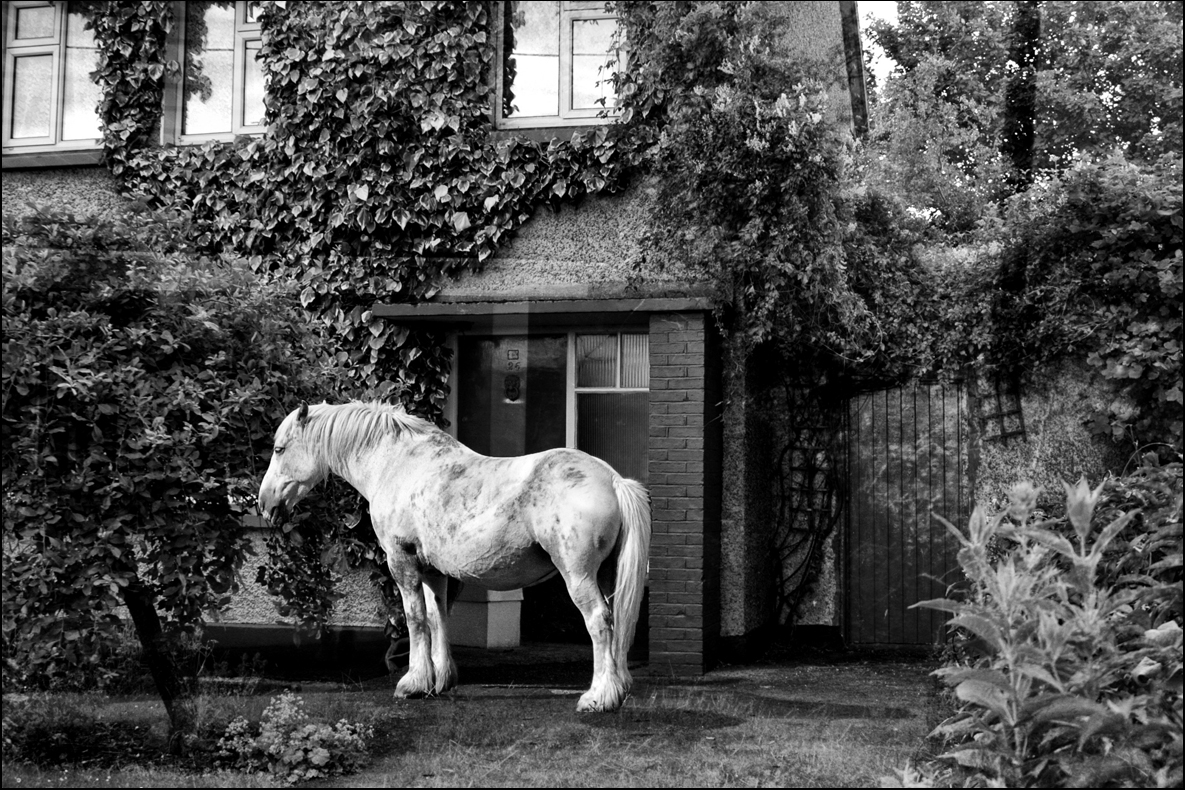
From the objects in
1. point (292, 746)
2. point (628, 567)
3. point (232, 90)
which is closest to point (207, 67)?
point (232, 90)

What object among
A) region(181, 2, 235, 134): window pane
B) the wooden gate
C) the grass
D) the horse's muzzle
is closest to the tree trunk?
the grass

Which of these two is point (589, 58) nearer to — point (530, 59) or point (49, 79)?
point (530, 59)

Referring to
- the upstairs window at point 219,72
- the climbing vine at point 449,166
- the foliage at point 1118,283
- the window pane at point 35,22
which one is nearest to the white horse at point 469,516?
the climbing vine at point 449,166

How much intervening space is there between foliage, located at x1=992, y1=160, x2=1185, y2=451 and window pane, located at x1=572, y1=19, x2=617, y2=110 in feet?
11.6

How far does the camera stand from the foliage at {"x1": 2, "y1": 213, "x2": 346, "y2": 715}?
555cm

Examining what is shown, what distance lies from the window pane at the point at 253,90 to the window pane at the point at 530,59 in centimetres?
226

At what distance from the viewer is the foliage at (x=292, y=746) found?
17.3 feet

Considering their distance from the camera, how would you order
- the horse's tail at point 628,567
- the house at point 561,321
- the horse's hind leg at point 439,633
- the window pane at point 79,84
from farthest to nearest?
the window pane at point 79,84, the house at point 561,321, the horse's hind leg at point 439,633, the horse's tail at point 628,567

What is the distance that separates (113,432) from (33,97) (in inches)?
243

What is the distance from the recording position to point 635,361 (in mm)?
9742

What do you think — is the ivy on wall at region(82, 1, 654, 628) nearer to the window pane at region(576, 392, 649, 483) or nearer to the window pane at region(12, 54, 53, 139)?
the window pane at region(576, 392, 649, 483)

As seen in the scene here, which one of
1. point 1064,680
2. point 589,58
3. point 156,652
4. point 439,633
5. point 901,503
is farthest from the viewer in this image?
point 901,503

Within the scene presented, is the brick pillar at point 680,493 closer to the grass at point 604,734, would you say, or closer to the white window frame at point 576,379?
the grass at point 604,734

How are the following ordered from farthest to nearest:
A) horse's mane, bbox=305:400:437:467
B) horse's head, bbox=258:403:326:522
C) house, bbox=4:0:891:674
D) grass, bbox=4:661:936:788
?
house, bbox=4:0:891:674 < horse's mane, bbox=305:400:437:467 < horse's head, bbox=258:403:326:522 < grass, bbox=4:661:936:788
